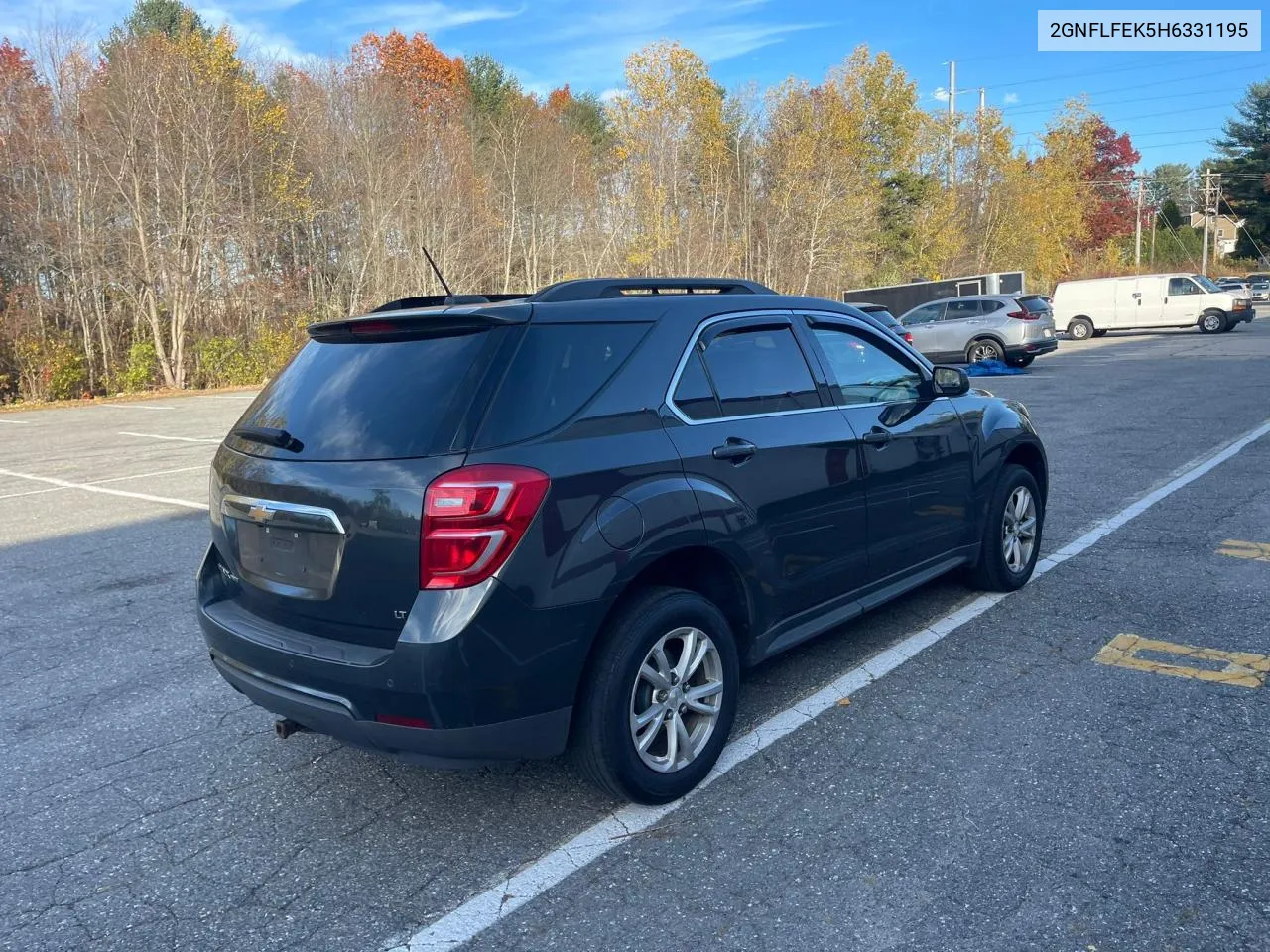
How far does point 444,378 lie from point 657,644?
44.5 inches

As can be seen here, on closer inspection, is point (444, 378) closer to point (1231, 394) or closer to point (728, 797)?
point (728, 797)

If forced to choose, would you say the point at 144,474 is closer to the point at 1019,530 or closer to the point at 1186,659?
the point at 1019,530

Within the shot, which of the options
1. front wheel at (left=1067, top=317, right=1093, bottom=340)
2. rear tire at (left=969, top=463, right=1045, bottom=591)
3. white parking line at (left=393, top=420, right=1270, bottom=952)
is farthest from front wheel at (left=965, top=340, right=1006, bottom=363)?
rear tire at (left=969, top=463, right=1045, bottom=591)

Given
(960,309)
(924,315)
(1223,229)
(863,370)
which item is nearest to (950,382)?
(863,370)

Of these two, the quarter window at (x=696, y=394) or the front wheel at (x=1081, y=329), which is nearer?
the quarter window at (x=696, y=394)

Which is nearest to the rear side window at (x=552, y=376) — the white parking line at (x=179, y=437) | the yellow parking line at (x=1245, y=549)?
the yellow parking line at (x=1245, y=549)

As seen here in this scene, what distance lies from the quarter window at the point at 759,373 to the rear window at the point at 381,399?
0.98 meters

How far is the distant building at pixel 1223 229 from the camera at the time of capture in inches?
3440

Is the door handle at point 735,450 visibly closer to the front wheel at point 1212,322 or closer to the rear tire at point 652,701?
the rear tire at point 652,701

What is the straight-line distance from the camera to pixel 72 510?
925 cm

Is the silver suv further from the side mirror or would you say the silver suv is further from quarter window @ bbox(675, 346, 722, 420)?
quarter window @ bbox(675, 346, 722, 420)

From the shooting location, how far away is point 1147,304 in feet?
105

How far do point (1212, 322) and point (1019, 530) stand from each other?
101 ft

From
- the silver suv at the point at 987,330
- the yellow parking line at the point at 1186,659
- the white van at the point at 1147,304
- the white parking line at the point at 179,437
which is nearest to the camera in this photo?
the yellow parking line at the point at 1186,659
